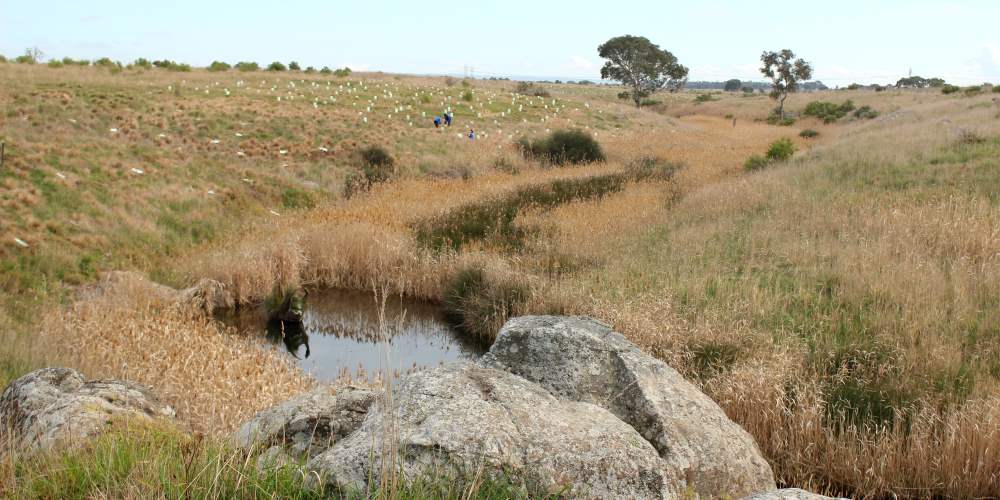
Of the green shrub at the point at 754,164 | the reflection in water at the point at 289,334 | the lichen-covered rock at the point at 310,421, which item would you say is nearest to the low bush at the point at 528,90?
the green shrub at the point at 754,164

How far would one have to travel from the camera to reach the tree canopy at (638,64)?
7144 centimetres

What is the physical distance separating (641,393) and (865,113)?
54393mm

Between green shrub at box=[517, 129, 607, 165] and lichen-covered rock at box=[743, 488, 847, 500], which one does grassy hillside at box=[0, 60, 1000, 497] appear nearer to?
green shrub at box=[517, 129, 607, 165]

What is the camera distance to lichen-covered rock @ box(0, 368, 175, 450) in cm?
395

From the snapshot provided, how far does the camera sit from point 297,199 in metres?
19.9

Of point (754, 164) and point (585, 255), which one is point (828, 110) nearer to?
point (754, 164)

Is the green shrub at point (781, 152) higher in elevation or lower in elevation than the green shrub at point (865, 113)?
lower

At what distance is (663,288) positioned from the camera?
32.7ft

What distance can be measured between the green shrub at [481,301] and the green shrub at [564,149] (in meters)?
14.5

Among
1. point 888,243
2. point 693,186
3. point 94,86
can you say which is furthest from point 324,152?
point 888,243

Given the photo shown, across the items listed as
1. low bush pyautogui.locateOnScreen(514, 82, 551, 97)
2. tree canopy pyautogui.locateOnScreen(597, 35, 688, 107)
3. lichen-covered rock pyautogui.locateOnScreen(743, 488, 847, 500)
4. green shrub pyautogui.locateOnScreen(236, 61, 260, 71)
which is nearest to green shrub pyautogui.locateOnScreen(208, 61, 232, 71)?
green shrub pyautogui.locateOnScreen(236, 61, 260, 71)

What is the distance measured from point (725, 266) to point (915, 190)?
5267 millimetres

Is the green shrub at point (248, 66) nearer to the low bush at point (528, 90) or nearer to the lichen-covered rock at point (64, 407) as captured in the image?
the low bush at point (528, 90)

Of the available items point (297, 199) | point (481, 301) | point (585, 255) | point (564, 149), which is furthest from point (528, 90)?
point (481, 301)
